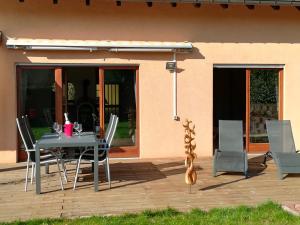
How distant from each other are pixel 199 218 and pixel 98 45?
541 cm

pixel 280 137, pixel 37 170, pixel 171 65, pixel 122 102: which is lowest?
pixel 37 170

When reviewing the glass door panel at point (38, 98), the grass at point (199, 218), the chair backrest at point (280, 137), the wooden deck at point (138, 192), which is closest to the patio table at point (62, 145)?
the wooden deck at point (138, 192)

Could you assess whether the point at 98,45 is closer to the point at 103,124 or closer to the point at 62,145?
the point at 103,124

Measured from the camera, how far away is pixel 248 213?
19.0 feet

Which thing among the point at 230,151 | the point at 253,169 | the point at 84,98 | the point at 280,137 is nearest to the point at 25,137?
the point at 84,98

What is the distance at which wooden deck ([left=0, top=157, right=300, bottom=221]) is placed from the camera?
245 inches

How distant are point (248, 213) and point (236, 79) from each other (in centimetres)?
611

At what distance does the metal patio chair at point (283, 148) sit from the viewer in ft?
26.9

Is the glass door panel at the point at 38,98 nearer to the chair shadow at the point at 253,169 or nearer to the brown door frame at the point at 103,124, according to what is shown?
the brown door frame at the point at 103,124

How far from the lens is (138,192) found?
7133 millimetres

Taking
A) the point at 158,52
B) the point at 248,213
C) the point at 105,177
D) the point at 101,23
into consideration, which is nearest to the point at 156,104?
the point at 158,52

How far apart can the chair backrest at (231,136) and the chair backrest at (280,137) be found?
1.86 ft

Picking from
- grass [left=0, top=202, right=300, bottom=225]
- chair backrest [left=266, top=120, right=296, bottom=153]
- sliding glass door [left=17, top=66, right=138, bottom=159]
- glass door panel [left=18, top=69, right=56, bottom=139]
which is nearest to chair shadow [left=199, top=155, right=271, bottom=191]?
chair backrest [left=266, top=120, right=296, bottom=153]

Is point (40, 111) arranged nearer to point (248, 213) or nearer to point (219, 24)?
point (219, 24)
